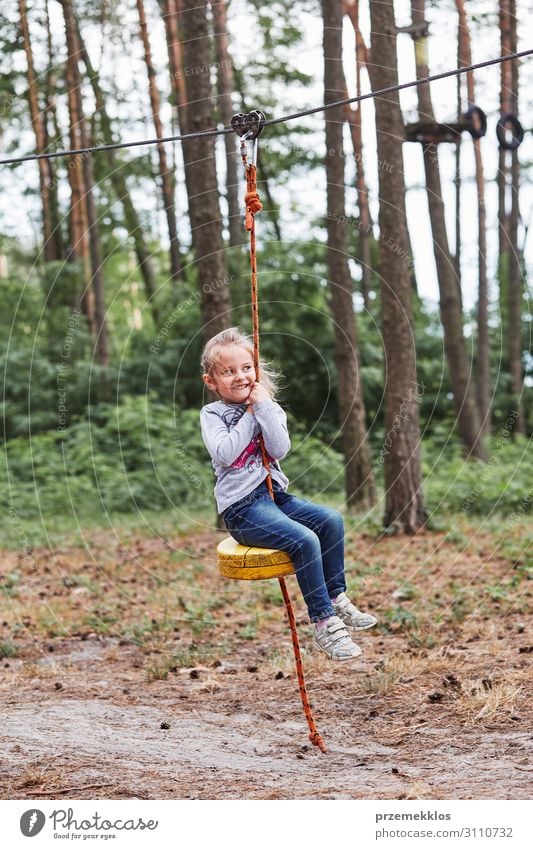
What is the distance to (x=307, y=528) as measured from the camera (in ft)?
16.1

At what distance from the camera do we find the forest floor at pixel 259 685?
15.0 ft

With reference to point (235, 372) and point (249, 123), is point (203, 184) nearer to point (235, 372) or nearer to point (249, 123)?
point (249, 123)

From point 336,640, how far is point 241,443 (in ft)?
3.50

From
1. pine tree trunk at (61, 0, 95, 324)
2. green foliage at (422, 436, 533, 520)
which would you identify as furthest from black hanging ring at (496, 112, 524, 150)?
pine tree trunk at (61, 0, 95, 324)

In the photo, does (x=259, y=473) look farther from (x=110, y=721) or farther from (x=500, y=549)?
(x=500, y=549)

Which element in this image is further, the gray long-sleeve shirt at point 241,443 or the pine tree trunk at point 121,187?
the pine tree trunk at point 121,187

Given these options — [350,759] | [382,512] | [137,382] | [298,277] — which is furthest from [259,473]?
[137,382]

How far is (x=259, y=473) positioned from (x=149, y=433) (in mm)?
11765

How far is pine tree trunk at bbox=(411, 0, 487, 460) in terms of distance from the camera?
54.1 feet

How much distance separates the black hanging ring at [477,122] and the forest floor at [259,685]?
15.2 feet

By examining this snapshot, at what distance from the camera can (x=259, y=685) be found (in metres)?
6.41

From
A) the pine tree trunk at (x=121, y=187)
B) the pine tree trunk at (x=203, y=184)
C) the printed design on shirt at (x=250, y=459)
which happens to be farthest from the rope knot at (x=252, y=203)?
the pine tree trunk at (x=121, y=187)

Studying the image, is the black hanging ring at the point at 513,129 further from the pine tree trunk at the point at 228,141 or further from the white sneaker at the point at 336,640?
the pine tree trunk at the point at 228,141
